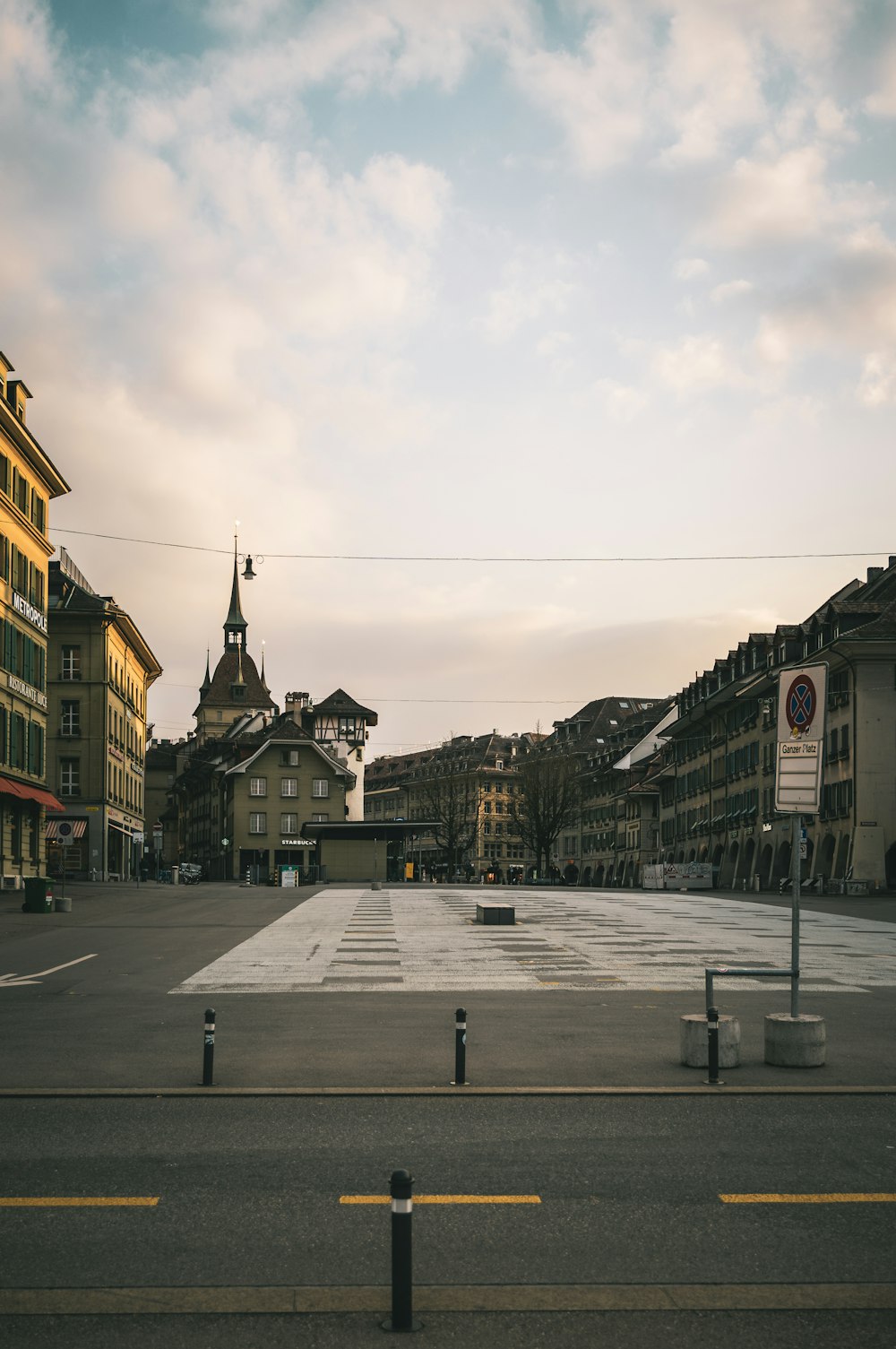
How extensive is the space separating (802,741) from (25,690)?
44556mm

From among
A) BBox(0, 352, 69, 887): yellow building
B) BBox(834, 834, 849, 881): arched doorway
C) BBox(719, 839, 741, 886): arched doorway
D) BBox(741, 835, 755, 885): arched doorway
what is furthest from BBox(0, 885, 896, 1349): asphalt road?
BBox(719, 839, 741, 886): arched doorway

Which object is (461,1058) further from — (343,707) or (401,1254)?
(343,707)

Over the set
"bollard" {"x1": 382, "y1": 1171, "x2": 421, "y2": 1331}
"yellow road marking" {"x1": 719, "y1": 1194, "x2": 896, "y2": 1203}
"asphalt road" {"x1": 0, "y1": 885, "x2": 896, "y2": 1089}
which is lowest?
"asphalt road" {"x1": 0, "y1": 885, "x2": 896, "y2": 1089}

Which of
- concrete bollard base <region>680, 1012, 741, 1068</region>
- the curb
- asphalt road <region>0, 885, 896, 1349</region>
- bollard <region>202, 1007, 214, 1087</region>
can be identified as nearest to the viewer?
asphalt road <region>0, 885, 896, 1349</region>

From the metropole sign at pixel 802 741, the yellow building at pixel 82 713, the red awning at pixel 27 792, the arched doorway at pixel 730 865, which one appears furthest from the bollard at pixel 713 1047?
the arched doorway at pixel 730 865

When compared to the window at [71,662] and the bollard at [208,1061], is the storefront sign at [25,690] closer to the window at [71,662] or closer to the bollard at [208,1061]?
the window at [71,662]

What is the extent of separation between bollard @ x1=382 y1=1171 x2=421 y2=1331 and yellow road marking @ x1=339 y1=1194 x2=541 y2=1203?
68.0 inches

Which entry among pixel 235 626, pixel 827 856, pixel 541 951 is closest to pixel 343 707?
pixel 235 626

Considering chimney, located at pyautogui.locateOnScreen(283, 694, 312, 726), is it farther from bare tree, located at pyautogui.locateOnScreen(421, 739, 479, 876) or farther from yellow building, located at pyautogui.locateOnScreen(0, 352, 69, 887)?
yellow building, located at pyautogui.locateOnScreen(0, 352, 69, 887)

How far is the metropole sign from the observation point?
11.9 metres

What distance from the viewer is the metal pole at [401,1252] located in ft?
17.2

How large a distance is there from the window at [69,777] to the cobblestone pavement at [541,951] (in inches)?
1412

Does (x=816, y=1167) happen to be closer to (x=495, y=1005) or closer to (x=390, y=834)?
(x=495, y=1005)

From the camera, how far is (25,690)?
5231cm
